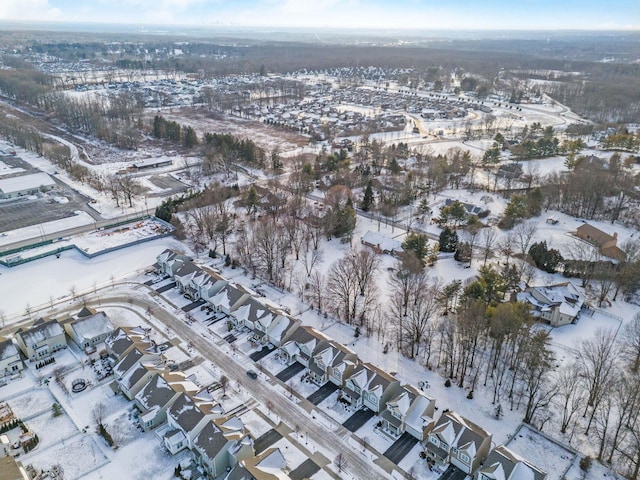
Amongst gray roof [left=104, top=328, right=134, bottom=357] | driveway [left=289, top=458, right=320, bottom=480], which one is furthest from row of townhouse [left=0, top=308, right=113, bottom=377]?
driveway [left=289, top=458, right=320, bottom=480]

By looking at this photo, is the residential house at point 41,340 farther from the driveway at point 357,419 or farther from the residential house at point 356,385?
the driveway at point 357,419

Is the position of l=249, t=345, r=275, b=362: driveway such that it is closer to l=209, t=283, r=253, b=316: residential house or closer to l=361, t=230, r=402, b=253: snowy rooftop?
l=209, t=283, r=253, b=316: residential house

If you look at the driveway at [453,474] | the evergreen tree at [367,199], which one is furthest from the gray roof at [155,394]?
the evergreen tree at [367,199]

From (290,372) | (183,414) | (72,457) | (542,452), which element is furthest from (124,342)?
(542,452)

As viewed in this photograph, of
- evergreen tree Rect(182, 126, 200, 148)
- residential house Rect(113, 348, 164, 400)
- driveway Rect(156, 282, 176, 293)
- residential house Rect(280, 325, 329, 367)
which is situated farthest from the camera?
evergreen tree Rect(182, 126, 200, 148)

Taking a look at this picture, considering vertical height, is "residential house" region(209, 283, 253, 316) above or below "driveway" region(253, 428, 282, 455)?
above

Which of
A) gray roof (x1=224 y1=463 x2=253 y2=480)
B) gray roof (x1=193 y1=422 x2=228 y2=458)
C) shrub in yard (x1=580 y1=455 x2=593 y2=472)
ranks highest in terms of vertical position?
gray roof (x1=224 y1=463 x2=253 y2=480)

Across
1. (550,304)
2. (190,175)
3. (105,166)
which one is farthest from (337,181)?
(105,166)
